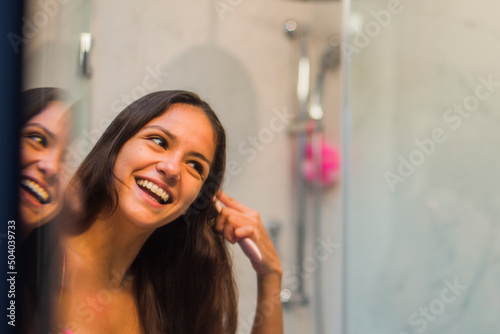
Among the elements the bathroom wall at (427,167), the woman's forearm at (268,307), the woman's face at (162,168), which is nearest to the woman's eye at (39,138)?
the woman's face at (162,168)

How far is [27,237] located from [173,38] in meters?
0.36

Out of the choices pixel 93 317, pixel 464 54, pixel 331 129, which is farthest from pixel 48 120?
pixel 464 54

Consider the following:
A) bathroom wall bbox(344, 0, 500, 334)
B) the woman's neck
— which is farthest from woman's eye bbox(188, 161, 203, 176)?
bathroom wall bbox(344, 0, 500, 334)

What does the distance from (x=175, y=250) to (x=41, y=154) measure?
0.78 feet

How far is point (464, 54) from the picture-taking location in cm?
95

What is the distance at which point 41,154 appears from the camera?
0.65m

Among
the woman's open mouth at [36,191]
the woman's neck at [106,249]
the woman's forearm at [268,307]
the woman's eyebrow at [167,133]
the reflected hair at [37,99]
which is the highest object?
the reflected hair at [37,99]

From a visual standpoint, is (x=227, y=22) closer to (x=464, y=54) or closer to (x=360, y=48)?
(x=360, y=48)

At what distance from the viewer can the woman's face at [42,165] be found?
65 centimetres

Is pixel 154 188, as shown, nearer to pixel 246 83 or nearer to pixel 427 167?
pixel 246 83

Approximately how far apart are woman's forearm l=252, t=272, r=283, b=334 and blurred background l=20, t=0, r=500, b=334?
0.02 m

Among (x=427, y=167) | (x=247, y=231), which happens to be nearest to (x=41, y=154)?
(x=247, y=231)

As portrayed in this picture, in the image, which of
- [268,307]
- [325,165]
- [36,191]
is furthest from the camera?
[325,165]

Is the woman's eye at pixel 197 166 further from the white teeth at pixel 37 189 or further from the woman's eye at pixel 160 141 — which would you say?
the white teeth at pixel 37 189
